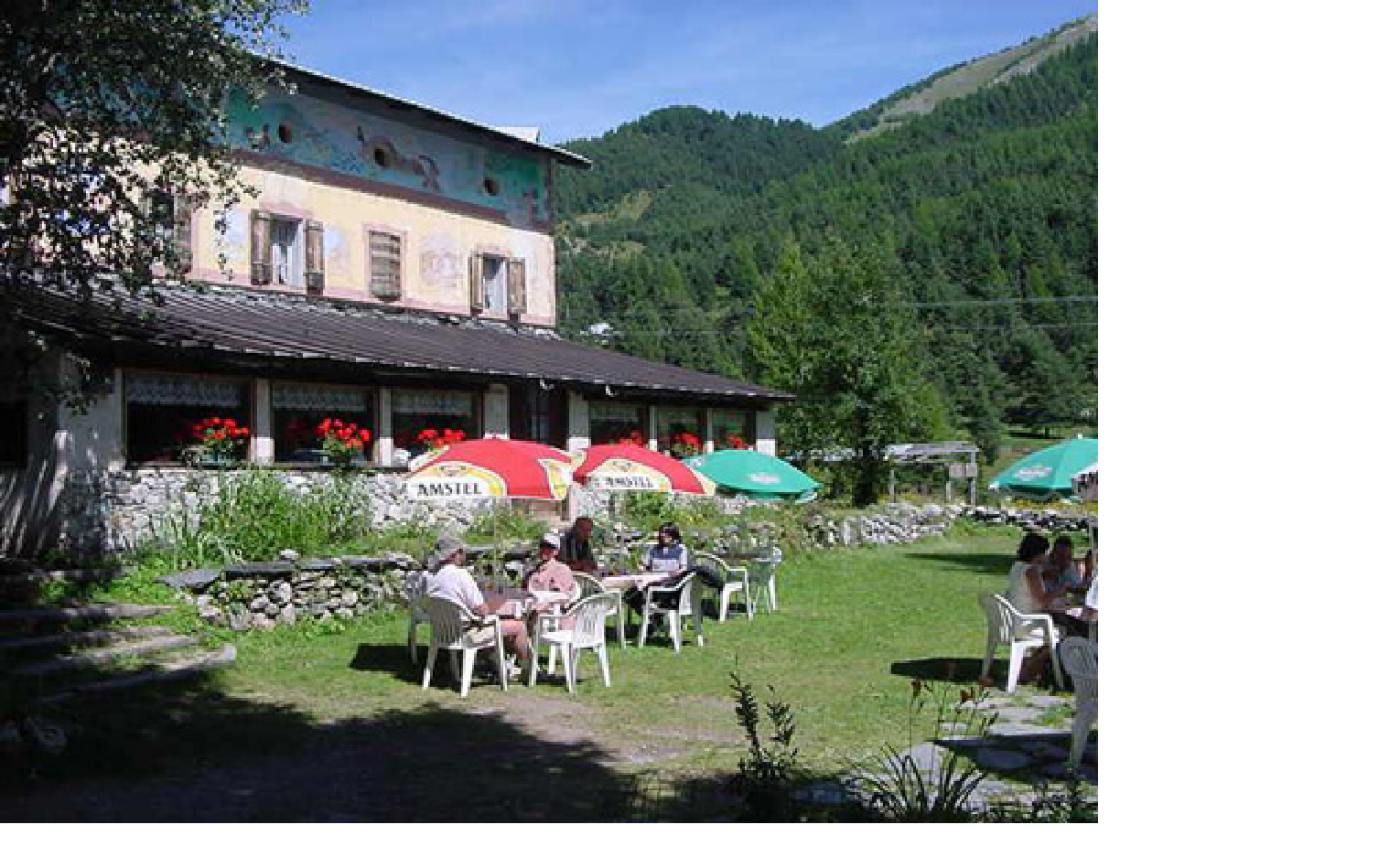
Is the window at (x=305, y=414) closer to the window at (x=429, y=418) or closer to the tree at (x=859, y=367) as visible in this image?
the window at (x=429, y=418)

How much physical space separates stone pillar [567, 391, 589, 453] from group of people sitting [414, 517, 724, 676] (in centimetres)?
769

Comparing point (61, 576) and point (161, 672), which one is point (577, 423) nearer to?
point (61, 576)

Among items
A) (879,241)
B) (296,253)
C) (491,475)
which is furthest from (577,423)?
(879,241)

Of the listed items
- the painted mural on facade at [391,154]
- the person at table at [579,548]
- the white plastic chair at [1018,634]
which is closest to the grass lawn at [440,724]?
the white plastic chair at [1018,634]

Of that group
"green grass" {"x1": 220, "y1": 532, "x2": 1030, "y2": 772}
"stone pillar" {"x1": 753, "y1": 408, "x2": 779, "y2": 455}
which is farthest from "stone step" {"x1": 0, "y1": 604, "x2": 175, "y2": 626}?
"stone pillar" {"x1": 753, "y1": 408, "x2": 779, "y2": 455}

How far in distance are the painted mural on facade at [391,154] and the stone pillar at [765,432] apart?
5.97 metres

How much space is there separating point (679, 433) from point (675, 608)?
11.6 meters

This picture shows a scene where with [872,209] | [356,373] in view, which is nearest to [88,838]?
[356,373]

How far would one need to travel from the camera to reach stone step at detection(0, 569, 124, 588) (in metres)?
10.6

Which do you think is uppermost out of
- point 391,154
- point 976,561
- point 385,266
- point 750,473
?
point 391,154

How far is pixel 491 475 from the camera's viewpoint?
11203 millimetres

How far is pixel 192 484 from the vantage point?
13578 mm
